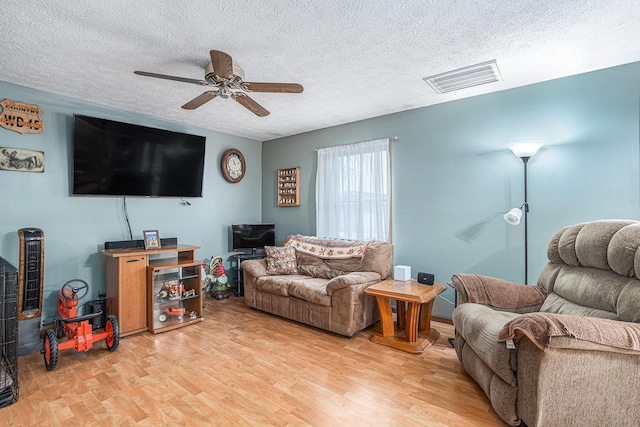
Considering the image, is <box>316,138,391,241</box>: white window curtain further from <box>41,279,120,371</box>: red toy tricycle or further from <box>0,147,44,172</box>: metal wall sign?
Result: <box>0,147,44,172</box>: metal wall sign

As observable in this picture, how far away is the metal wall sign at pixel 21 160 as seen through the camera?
291 centimetres

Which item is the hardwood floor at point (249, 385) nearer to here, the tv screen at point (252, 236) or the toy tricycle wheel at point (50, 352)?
the toy tricycle wheel at point (50, 352)

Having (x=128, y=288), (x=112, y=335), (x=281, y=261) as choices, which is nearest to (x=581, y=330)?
(x=281, y=261)

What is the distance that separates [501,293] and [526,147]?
1.30 metres

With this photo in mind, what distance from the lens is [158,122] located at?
159 inches

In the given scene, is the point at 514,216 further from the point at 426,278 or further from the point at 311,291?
the point at 311,291

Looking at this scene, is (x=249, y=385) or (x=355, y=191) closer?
(x=249, y=385)

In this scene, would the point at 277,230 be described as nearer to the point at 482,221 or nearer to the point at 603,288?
the point at 482,221

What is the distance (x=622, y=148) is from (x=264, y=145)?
14.5ft

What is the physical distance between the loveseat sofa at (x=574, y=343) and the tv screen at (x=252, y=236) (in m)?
3.07

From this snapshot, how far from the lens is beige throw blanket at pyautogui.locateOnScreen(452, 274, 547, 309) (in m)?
2.37

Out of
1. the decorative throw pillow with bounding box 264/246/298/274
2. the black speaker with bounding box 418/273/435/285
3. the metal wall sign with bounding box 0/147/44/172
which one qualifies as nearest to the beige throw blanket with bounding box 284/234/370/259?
the decorative throw pillow with bounding box 264/246/298/274

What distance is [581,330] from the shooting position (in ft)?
4.85

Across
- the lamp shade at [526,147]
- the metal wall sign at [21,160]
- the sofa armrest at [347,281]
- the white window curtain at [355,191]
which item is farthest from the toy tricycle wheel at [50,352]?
the lamp shade at [526,147]
